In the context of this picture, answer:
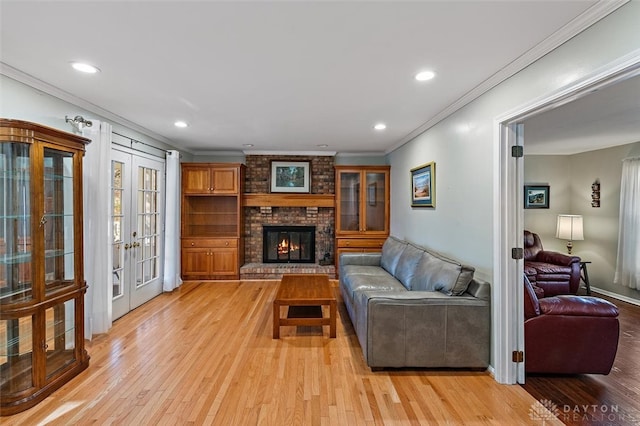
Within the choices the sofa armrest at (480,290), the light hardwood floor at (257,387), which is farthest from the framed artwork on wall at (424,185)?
the light hardwood floor at (257,387)

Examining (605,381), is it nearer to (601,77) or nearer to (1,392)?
(601,77)

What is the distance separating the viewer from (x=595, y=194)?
Result: 16.9 ft

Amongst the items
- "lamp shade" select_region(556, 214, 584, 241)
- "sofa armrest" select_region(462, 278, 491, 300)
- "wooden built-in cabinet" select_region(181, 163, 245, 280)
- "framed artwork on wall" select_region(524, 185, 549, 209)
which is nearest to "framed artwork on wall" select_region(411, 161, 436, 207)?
"sofa armrest" select_region(462, 278, 491, 300)

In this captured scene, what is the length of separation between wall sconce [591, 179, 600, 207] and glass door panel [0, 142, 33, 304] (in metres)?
7.24

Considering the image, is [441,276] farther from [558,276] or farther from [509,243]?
[558,276]

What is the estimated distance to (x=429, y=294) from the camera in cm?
266

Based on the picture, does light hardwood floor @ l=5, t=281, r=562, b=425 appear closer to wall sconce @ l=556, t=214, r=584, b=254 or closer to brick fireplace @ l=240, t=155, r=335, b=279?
brick fireplace @ l=240, t=155, r=335, b=279

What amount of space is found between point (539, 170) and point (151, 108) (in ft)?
20.5

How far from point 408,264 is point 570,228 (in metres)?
3.56

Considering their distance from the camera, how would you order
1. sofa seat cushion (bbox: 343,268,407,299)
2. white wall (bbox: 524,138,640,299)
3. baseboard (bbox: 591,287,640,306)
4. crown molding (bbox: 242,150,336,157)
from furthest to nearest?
crown molding (bbox: 242,150,336,157)
white wall (bbox: 524,138,640,299)
baseboard (bbox: 591,287,640,306)
sofa seat cushion (bbox: 343,268,407,299)

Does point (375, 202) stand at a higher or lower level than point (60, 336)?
higher

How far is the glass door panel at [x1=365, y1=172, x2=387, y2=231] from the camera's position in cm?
586

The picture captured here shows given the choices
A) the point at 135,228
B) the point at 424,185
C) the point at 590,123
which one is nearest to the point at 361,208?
the point at 424,185

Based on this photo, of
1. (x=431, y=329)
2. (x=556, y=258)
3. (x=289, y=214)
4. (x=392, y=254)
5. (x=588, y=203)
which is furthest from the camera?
(x=289, y=214)
